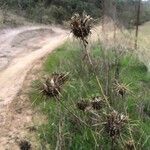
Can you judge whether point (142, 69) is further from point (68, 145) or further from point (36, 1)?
point (36, 1)

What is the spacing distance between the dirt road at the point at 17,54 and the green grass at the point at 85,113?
1.92ft

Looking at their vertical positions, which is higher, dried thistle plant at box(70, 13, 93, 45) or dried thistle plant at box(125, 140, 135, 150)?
dried thistle plant at box(70, 13, 93, 45)

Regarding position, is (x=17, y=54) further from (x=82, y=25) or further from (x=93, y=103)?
(x=82, y=25)

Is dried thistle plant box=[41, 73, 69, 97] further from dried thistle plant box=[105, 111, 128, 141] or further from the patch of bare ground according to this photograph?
the patch of bare ground

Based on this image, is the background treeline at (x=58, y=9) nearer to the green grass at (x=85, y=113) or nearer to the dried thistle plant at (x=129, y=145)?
the green grass at (x=85, y=113)

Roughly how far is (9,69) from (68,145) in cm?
592

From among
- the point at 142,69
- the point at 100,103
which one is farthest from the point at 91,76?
the point at 100,103

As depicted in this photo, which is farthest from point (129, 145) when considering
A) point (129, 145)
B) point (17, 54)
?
point (17, 54)

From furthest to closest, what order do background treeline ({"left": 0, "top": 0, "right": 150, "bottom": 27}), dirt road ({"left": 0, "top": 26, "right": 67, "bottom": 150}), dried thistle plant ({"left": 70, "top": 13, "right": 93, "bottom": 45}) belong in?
1. background treeline ({"left": 0, "top": 0, "right": 150, "bottom": 27})
2. dirt road ({"left": 0, "top": 26, "right": 67, "bottom": 150})
3. dried thistle plant ({"left": 70, "top": 13, "right": 93, "bottom": 45})

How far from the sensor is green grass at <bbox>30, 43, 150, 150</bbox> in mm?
7263

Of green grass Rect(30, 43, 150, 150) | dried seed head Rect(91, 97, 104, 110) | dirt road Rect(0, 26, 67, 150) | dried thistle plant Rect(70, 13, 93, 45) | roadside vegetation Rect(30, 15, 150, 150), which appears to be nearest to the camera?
dried thistle plant Rect(70, 13, 93, 45)

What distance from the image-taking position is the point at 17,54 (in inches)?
603

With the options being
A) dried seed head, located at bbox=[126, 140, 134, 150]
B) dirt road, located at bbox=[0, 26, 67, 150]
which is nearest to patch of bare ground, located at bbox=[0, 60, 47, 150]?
dirt road, located at bbox=[0, 26, 67, 150]

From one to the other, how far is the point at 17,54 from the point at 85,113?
837cm
